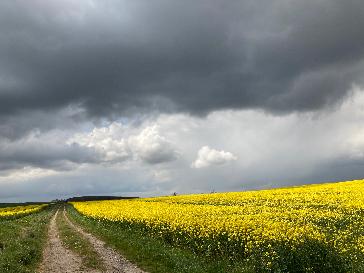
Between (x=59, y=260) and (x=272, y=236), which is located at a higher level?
(x=272, y=236)

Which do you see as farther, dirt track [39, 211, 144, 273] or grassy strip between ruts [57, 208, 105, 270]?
grassy strip between ruts [57, 208, 105, 270]

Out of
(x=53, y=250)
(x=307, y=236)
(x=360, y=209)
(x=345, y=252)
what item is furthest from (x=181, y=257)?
(x=360, y=209)

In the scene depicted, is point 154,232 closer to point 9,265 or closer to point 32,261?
point 32,261

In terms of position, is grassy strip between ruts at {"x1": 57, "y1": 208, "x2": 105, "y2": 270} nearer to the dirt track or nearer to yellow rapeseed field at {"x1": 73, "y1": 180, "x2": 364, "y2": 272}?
the dirt track

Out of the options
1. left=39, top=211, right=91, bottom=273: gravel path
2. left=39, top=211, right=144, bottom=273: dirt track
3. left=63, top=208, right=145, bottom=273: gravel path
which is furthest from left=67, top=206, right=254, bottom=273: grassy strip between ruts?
left=39, top=211, right=91, bottom=273: gravel path

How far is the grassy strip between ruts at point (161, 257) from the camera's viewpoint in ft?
52.5

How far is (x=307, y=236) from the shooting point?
16.4m

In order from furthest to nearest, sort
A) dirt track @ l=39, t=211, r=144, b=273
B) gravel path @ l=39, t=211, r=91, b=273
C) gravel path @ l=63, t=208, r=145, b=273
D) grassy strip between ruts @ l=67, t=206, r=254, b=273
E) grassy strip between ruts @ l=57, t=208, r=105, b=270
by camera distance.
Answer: grassy strip between ruts @ l=57, t=208, r=105, b=270, gravel path @ l=39, t=211, r=91, b=273, dirt track @ l=39, t=211, r=144, b=273, gravel path @ l=63, t=208, r=145, b=273, grassy strip between ruts @ l=67, t=206, r=254, b=273

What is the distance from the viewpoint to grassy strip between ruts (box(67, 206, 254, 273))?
16.0 m

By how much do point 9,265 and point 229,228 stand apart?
997 cm

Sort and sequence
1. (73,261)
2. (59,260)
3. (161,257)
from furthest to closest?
(59,260) → (73,261) → (161,257)

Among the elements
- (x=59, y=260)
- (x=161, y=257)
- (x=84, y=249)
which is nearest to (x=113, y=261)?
(x=161, y=257)

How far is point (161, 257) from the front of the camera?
1862cm

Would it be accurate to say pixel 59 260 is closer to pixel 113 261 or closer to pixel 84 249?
pixel 84 249
